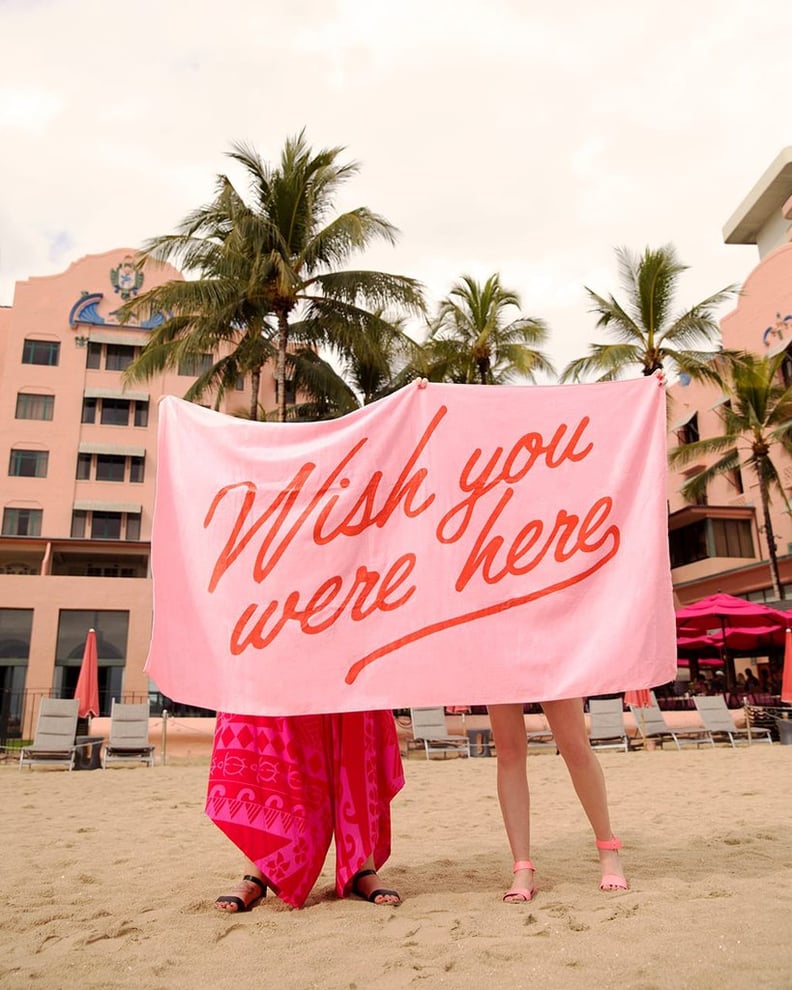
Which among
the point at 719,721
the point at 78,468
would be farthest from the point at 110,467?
the point at 719,721

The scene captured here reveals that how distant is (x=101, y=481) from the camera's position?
34.3 metres

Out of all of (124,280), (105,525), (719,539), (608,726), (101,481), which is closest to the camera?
(608,726)

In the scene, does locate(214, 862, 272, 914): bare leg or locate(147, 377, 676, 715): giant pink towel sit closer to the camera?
locate(214, 862, 272, 914): bare leg

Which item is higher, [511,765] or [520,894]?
[511,765]

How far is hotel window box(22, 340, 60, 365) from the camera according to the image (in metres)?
34.7

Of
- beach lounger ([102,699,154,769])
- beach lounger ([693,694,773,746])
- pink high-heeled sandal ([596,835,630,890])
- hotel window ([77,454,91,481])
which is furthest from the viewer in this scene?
hotel window ([77,454,91,481])

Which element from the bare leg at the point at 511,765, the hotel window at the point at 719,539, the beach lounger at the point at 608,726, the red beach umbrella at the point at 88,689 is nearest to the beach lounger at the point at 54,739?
the red beach umbrella at the point at 88,689

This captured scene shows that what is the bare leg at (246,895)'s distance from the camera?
313 cm

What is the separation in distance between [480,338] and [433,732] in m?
12.6

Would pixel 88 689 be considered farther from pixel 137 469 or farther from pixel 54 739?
pixel 137 469

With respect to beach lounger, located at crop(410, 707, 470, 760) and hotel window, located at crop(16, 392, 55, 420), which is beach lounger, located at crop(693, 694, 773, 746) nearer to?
beach lounger, located at crop(410, 707, 470, 760)

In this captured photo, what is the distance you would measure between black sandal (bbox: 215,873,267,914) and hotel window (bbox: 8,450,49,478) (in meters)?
33.6

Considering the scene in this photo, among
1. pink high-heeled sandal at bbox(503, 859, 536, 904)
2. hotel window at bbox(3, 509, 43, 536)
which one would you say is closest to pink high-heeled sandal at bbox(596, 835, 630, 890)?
pink high-heeled sandal at bbox(503, 859, 536, 904)

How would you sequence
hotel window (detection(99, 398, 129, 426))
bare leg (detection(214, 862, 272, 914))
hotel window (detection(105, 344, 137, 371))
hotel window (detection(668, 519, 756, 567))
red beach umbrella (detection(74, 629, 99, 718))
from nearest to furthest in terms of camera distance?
1. bare leg (detection(214, 862, 272, 914))
2. red beach umbrella (detection(74, 629, 99, 718))
3. hotel window (detection(668, 519, 756, 567))
4. hotel window (detection(99, 398, 129, 426))
5. hotel window (detection(105, 344, 137, 371))
